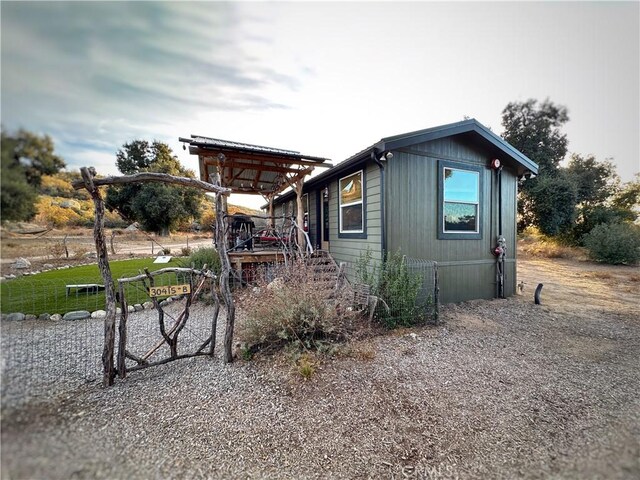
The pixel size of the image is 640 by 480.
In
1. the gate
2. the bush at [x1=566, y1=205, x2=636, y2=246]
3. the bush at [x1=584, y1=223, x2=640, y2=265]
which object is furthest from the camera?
the bush at [x1=566, y1=205, x2=636, y2=246]

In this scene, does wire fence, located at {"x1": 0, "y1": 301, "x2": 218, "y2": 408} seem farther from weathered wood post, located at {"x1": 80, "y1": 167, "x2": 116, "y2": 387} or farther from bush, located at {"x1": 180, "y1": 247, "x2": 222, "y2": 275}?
bush, located at {"x1": 180, "y1": 247, "x2": 222, "y2": 275}

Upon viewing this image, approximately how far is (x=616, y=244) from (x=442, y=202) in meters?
11.6

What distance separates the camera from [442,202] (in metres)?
5.32

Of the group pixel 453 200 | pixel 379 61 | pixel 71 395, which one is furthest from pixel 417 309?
pixel 71 395

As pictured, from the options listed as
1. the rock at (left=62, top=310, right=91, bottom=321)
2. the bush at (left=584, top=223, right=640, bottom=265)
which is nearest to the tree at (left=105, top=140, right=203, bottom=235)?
the rock at (left=62, top=310, right=91, bottom=321)

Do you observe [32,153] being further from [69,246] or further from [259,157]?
[69,246]

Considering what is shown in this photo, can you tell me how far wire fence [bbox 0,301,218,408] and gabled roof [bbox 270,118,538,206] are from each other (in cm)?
418

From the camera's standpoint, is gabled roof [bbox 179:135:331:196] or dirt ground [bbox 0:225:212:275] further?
gabled roof [bbox 179:135:331:196]

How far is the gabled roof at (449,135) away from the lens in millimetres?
4543

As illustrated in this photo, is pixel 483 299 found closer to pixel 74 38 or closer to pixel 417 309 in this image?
pixel 417 309

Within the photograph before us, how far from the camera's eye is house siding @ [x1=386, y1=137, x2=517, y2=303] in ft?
16.1

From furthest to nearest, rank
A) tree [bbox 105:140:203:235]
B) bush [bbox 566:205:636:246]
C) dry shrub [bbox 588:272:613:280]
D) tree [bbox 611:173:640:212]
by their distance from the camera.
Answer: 1. tree [bbox 105:140:203:235]
2. tree [bbox 611:173:640:212]
3. bush [bbox 566:205:636:246]
4. dry shrub [bbox 588:272:613:280]

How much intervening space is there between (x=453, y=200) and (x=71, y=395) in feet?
21.3

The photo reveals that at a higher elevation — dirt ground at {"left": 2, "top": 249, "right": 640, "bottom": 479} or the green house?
the green house
